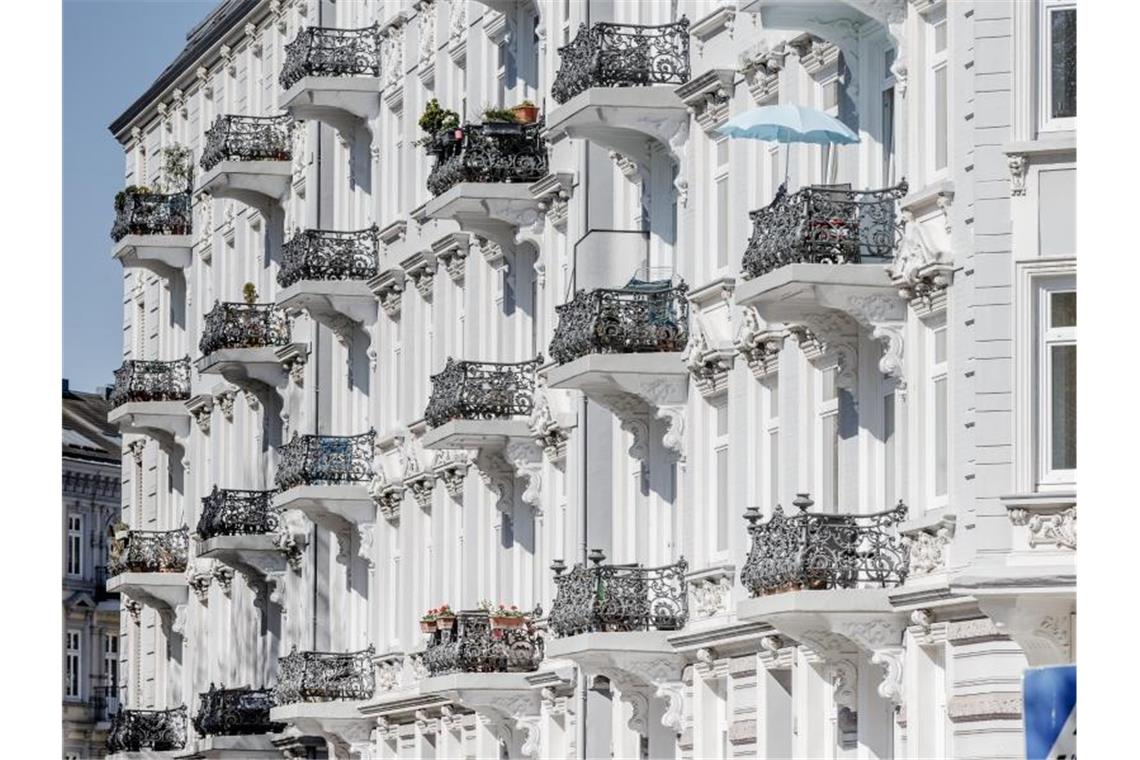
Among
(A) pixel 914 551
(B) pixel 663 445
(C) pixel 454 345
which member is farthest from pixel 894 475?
(C) pixel 454 345

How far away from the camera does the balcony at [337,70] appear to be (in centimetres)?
5669

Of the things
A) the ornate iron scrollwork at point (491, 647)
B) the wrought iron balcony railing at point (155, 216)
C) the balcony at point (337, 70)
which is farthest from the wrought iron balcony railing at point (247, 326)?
the ornate iron scrollwork at point (491, 647)

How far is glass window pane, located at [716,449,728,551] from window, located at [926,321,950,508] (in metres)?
6.89

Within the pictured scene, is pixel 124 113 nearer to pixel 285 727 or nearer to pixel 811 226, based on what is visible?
pixel 285 727

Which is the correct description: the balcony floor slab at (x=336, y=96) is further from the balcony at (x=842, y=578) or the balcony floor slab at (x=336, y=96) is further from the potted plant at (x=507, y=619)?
the balcony at (x=842, y=578)

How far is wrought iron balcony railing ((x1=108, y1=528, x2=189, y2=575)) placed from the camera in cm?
6938

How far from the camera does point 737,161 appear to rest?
128 feet

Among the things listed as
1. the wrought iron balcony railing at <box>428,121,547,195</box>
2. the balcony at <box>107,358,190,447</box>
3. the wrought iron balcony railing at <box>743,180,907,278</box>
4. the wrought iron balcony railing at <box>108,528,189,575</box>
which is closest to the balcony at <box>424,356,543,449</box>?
the wrought iron balcony railing at <box>428,121,547,195</box>

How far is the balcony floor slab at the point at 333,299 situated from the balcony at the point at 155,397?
12552mm

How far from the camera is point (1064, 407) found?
2964 cm

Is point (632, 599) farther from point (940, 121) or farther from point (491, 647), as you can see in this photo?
point (940, 121)

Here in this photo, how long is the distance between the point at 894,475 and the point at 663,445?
26.7 ft

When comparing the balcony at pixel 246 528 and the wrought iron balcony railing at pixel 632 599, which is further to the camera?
the balcony at pixel 246 528

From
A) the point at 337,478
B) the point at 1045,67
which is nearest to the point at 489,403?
the point at 337,478
